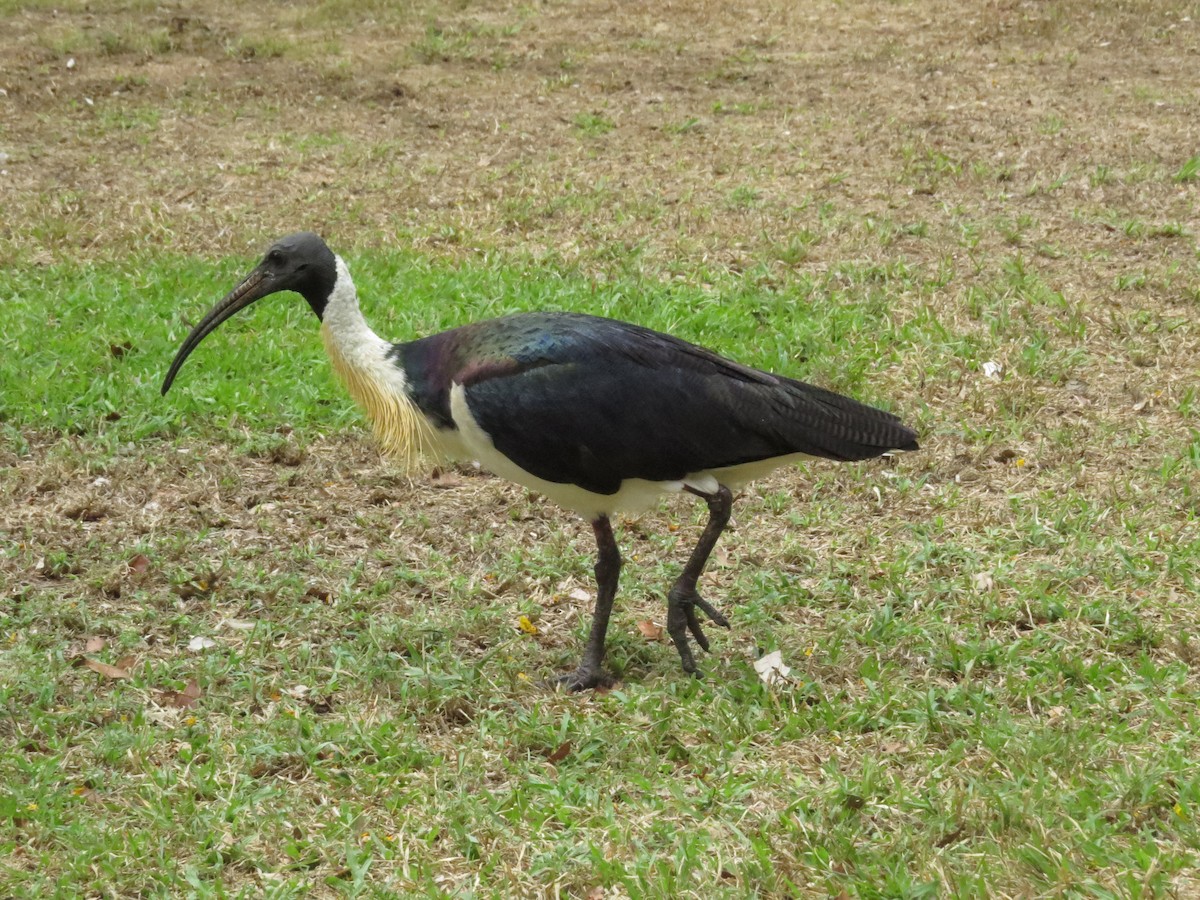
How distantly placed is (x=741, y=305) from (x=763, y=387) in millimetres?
3064

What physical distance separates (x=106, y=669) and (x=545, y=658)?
156cm

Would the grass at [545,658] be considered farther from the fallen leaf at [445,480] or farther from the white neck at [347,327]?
the white neck at [347,327]

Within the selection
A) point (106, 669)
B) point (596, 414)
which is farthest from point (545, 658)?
point (106, 669)

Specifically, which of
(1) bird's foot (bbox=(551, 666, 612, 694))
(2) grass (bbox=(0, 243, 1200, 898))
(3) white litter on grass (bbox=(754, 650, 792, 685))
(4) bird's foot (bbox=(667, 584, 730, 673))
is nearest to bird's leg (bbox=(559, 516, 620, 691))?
(1) bird's foot (bbox=(551, 666, 612, 694))

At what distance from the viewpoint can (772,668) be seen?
4.86 m

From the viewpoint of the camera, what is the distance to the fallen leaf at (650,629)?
5.31 m

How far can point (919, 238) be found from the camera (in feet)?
29.7

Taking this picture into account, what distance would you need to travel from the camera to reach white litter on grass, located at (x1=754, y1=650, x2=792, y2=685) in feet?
15.7

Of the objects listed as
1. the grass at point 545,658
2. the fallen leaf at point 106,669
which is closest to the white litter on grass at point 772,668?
the grass at point 545,658

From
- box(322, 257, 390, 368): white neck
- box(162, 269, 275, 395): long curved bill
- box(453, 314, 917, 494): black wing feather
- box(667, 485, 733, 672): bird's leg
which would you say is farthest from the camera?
box(162, 269, 275, 395): long curved bill

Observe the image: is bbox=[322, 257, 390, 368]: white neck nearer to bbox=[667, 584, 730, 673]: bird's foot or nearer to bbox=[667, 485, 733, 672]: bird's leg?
bbox=[667, 485, 733, 672]: bird's leg

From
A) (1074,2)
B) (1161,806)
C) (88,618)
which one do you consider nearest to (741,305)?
(88,618)

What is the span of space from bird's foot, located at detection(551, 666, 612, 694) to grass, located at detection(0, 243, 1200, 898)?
0.29 ft

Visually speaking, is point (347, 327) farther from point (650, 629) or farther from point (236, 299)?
point (650, 629)
